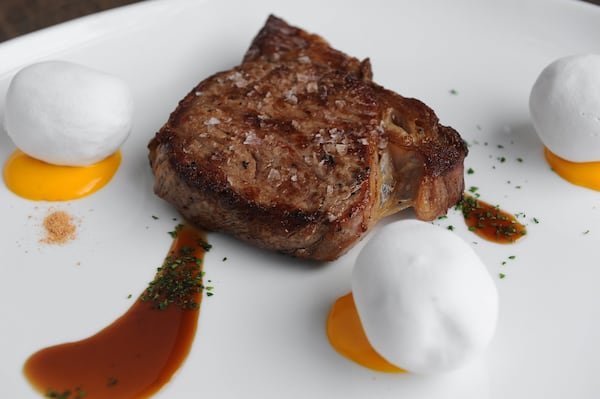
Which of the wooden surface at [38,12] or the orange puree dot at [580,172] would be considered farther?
the wooden surface at [38,12]

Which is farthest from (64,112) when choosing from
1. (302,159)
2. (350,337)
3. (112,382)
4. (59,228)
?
(350,337)

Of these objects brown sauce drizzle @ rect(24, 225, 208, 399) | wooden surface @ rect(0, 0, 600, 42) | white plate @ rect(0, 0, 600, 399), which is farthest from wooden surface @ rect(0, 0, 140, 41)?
brown sauce drizzle @ rect(24, 225, 208, 399)

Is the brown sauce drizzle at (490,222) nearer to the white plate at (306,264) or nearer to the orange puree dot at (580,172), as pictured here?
the white plate at (306,264)

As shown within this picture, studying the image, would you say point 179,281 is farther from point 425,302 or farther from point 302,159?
point 425,302

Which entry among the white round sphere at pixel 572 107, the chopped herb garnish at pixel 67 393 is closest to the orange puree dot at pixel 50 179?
the chopped herb garnish at pixel 67 393

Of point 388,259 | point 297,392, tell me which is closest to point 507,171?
point 388,259

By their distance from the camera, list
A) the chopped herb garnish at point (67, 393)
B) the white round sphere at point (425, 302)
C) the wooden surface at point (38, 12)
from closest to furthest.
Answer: the white round sphere at point (425, 302)
the chopped herb garnish at point (67, 393)
the wooden surface at point (38, 12)

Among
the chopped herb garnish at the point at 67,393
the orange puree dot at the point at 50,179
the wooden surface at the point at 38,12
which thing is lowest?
the chopped herb garnish at the point at 67,393
